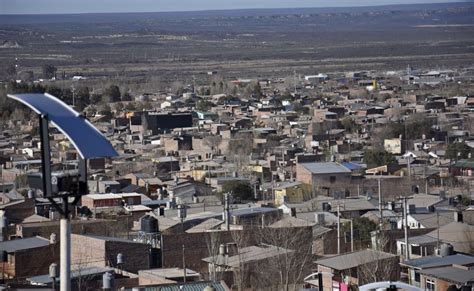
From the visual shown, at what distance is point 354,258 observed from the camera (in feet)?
35.8

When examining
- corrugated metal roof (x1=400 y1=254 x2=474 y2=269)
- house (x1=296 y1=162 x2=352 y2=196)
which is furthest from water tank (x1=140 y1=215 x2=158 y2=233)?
house (x1=296 y1=162 x2=352 y2=196)

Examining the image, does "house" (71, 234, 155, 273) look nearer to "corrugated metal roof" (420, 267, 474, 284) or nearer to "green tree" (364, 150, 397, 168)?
"corrugated metal roof" (420, 267, 474, 284)

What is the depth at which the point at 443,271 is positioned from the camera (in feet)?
31.4

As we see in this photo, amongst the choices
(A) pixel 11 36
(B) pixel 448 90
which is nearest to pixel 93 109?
(B) pixel 448 90

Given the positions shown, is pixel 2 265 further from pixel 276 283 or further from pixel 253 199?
pixel 253 199

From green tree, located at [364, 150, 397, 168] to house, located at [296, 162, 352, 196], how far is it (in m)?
1.69

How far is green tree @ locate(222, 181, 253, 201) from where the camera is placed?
17875 millimetres

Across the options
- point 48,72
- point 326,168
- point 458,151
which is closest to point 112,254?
point 326,168

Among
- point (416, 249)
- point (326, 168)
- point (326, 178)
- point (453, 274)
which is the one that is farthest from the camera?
point (326, 168)

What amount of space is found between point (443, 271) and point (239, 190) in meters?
8.61

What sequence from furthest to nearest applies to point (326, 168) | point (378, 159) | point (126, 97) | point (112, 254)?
point (126, 97), point (378, 159), point (326, 168), point (112, 254)

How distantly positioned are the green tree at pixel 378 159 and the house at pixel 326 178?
1688mm

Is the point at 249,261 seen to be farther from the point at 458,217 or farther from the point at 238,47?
the point at 238,47

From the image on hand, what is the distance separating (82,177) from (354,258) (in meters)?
6.60
